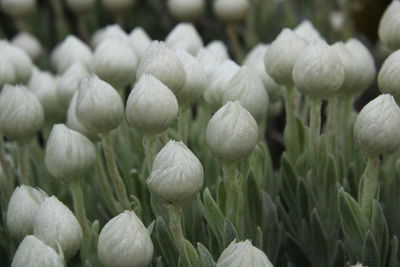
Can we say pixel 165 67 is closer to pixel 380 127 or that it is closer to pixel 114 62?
pixel 114 62

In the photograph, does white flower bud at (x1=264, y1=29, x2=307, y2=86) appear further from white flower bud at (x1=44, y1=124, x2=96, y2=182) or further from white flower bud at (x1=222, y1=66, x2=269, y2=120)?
white flower bud at (x1=44, y1=124, x2=96, y2=182)

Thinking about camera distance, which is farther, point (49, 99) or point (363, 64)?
point (49, 99)

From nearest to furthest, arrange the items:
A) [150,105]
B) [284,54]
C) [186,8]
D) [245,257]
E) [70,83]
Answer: [245,257], [150,105], [284,54], [70,83], [186,8]

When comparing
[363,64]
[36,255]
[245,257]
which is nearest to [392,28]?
[363,64]

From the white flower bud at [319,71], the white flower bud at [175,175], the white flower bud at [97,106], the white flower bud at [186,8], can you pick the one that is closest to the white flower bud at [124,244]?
the white flower bud at [175,175]

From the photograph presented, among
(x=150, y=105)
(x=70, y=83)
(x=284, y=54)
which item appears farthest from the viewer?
(x=70, y=83)

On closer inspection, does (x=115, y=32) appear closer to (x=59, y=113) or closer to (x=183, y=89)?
(x=59, y=113)

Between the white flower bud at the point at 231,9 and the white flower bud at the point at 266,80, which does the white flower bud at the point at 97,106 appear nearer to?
the white flower bud at the point at 266,80
